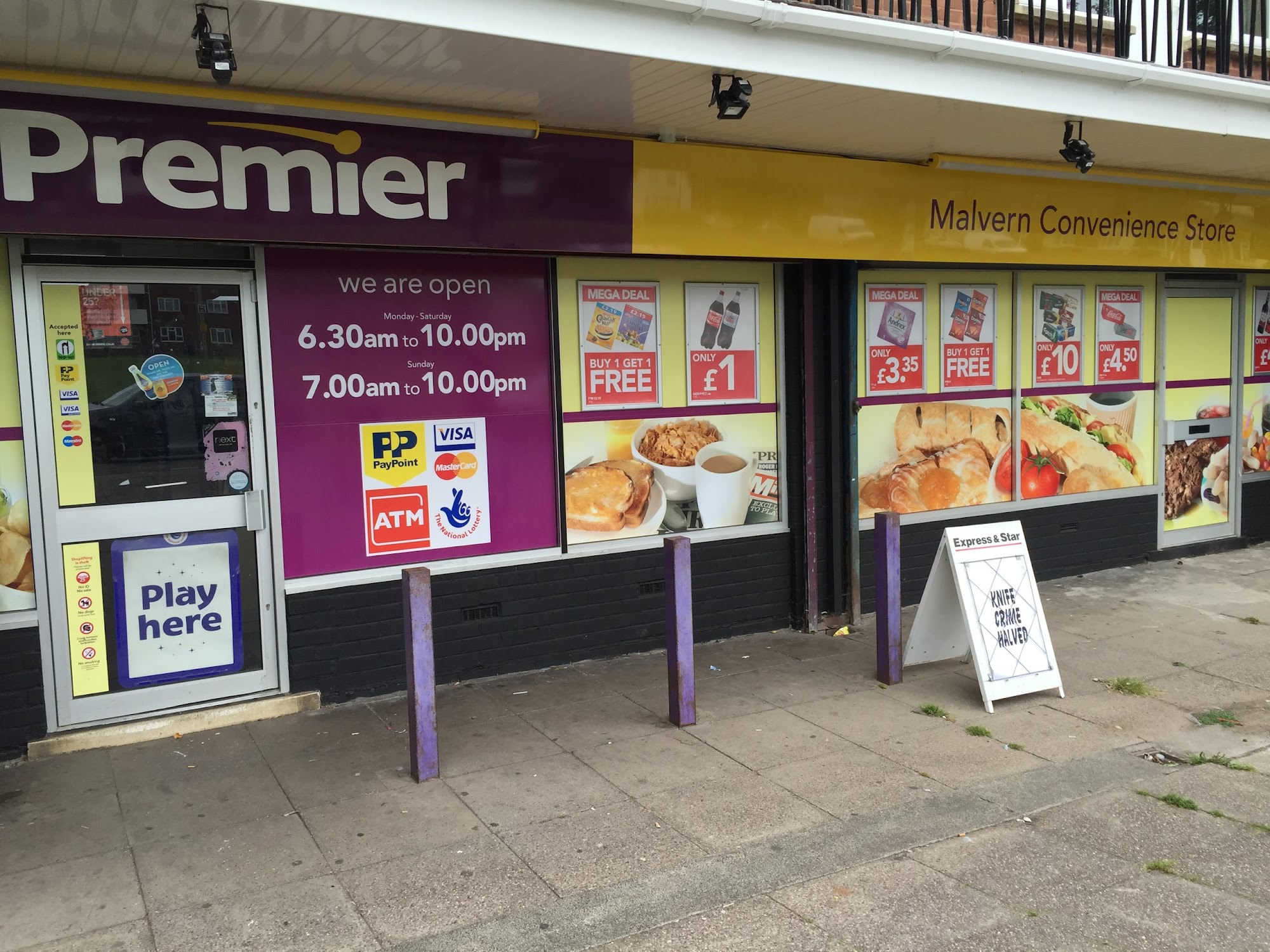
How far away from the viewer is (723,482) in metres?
7.12

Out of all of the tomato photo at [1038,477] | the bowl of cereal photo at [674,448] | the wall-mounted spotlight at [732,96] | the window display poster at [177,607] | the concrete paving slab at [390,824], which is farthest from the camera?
the tomato photo at [1038,477]

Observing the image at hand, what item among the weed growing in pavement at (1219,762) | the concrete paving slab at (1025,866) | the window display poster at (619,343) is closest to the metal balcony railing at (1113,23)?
the window display poster at (619,343)

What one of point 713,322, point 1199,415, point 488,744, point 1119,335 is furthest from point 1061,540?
point 488,744

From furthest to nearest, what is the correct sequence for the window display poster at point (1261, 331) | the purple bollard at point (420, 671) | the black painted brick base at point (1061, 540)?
1. the window display poster at point (1261, 331)
2. the black painted brick base at point (1061, 540)
3. the purple bollard at point (420, 671)

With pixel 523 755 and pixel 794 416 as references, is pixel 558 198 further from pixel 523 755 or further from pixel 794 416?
pixel 523 755

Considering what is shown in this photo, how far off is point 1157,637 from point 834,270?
132 inches

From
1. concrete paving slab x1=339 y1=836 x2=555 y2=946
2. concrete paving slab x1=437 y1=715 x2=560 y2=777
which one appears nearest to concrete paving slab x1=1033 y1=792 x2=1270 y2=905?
Answer: concrete paving slab x1=339 y1=836 x2=555 y2=946

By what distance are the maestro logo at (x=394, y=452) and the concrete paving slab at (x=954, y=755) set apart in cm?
295

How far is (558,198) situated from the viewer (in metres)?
6.01

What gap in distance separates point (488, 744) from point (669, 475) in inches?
91.9

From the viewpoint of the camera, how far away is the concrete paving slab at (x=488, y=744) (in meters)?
5.07

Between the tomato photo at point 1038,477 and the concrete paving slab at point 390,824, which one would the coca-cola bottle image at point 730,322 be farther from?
the concrete paving slab at point 390,824

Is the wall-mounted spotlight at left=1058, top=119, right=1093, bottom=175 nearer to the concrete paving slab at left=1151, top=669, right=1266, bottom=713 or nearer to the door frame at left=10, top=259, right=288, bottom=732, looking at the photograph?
the concrete paving slab at left=1151, top=669, right=1266, bottom=713

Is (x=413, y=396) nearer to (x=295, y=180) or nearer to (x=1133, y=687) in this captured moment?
(x=295, y=180)
